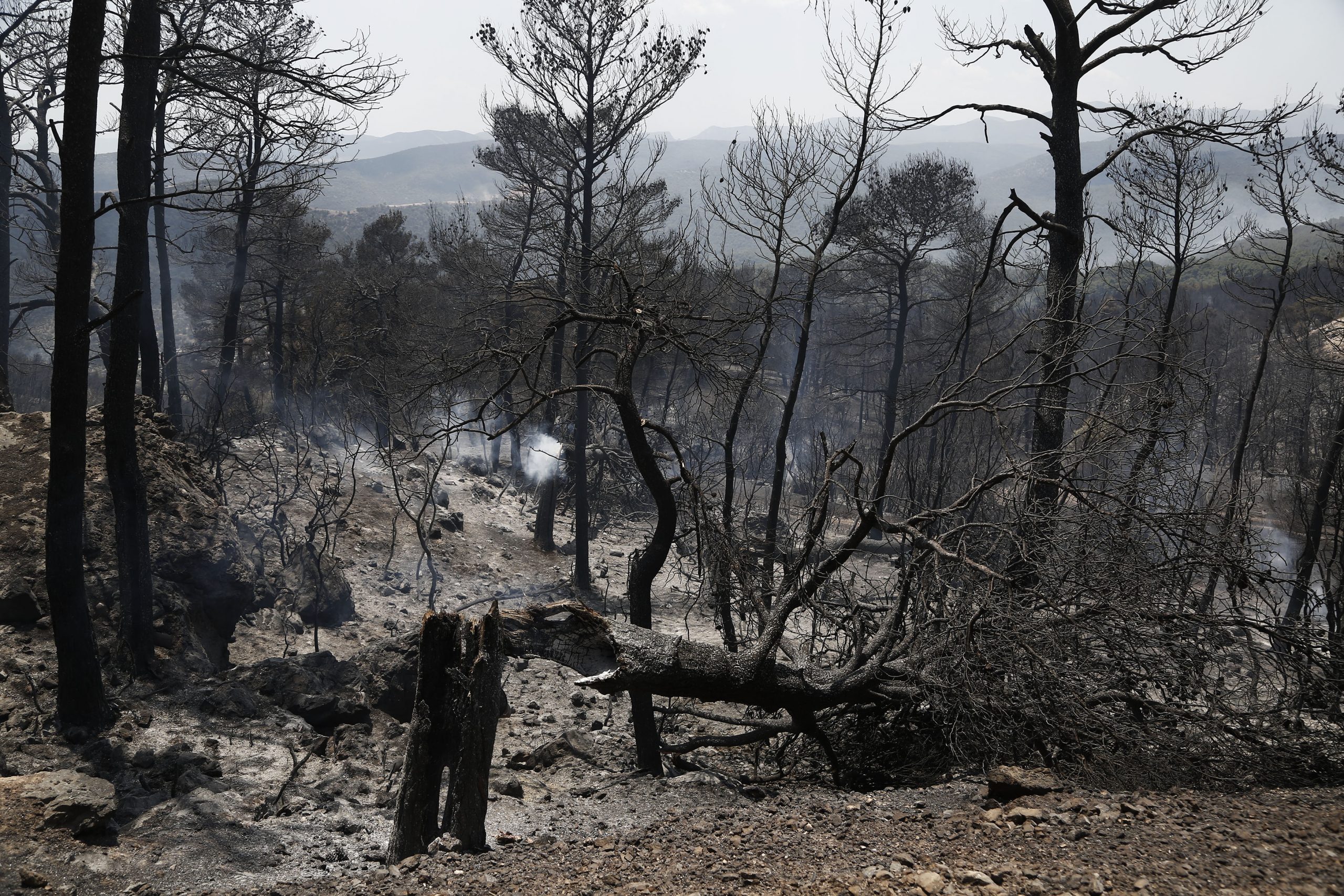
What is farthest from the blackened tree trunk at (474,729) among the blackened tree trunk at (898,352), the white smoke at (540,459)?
the blackened tree trunk at (898,352)

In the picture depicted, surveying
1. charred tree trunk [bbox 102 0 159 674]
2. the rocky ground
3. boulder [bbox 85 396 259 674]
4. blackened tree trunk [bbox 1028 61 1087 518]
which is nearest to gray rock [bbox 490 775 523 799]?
the rocky ground

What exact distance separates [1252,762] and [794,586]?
2715mm

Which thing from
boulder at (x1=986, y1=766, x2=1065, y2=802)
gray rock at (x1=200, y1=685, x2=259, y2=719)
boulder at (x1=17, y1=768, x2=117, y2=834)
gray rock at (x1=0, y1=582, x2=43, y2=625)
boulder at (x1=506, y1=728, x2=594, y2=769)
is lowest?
boulder at (x1=506, y1=728, x2=594, y2=769)

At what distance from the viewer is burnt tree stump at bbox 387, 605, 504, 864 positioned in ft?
13.2

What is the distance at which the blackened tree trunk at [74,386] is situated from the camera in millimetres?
5395

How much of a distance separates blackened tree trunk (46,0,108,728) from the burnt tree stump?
2866 mm

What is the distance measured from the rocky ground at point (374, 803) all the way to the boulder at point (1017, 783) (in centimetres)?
8

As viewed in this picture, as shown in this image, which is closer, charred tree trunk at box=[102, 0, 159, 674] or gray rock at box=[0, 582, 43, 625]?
gray rock at box=[0, 582, 43, 625]

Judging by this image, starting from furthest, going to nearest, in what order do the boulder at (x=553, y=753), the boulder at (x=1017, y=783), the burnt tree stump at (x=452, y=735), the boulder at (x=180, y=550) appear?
1. the boulder at (x=180, y=550)
2. the boulder at (x=553, y=753)
3. the burnt tree stump at (x=452, y=735)
4. the boulder at (x=1017, y=783)

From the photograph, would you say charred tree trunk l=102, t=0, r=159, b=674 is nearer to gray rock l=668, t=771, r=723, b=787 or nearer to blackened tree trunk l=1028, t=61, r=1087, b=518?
gray rock l=668, t=771, r=723, b=787

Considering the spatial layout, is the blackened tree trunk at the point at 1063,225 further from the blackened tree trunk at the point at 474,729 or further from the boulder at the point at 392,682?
the boulder at the point at 392,682

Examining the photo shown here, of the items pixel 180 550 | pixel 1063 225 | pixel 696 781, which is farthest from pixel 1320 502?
pixel 180 550

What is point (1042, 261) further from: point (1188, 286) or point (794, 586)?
point (1188, 286)

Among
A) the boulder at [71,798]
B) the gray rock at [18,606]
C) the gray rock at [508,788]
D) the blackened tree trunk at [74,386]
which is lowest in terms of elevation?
the gray rock at [508,788]
